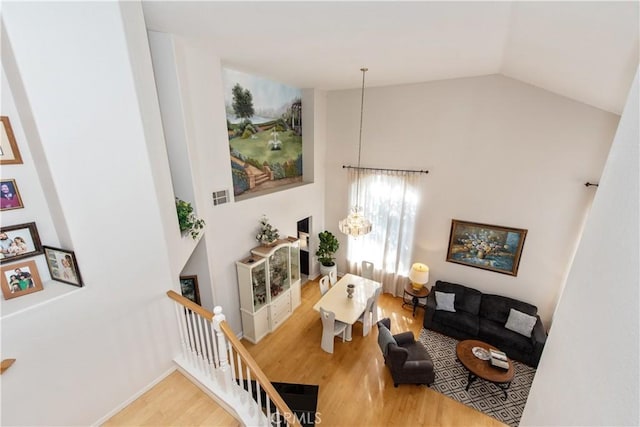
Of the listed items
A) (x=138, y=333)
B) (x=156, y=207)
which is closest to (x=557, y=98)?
(x=156, y=207)

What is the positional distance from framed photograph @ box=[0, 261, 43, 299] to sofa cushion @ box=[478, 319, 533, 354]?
5.85 metres

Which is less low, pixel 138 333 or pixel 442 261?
pixel 138 333

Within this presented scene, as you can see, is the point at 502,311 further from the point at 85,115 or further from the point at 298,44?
the point at 85,115

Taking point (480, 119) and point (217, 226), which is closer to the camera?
point (217, 226)

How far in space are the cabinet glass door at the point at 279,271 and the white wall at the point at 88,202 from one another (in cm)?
234

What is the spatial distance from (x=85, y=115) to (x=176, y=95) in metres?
1.23

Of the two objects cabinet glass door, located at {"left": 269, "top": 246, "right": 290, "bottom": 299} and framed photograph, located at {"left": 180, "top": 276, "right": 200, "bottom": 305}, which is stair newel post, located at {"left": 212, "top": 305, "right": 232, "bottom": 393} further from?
cabinet glass door, located at {"left": 269, "top": 246, "right": 290, "bottom": 299}

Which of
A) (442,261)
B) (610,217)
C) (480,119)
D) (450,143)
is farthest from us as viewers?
(442,261)

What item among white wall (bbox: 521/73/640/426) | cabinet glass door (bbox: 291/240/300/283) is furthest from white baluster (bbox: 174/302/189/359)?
white wall (bbox: 521/73/640/426)

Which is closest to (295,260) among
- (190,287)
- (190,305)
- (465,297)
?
(190,287)

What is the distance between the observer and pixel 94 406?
228 cm

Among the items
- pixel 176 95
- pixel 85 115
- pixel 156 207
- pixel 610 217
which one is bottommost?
pixel 156 207

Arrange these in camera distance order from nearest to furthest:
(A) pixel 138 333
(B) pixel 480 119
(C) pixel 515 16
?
(C) pixel 515 16 → (A) pixel 138 333 → (B) pixel 480 119

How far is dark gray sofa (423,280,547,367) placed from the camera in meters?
4.35
